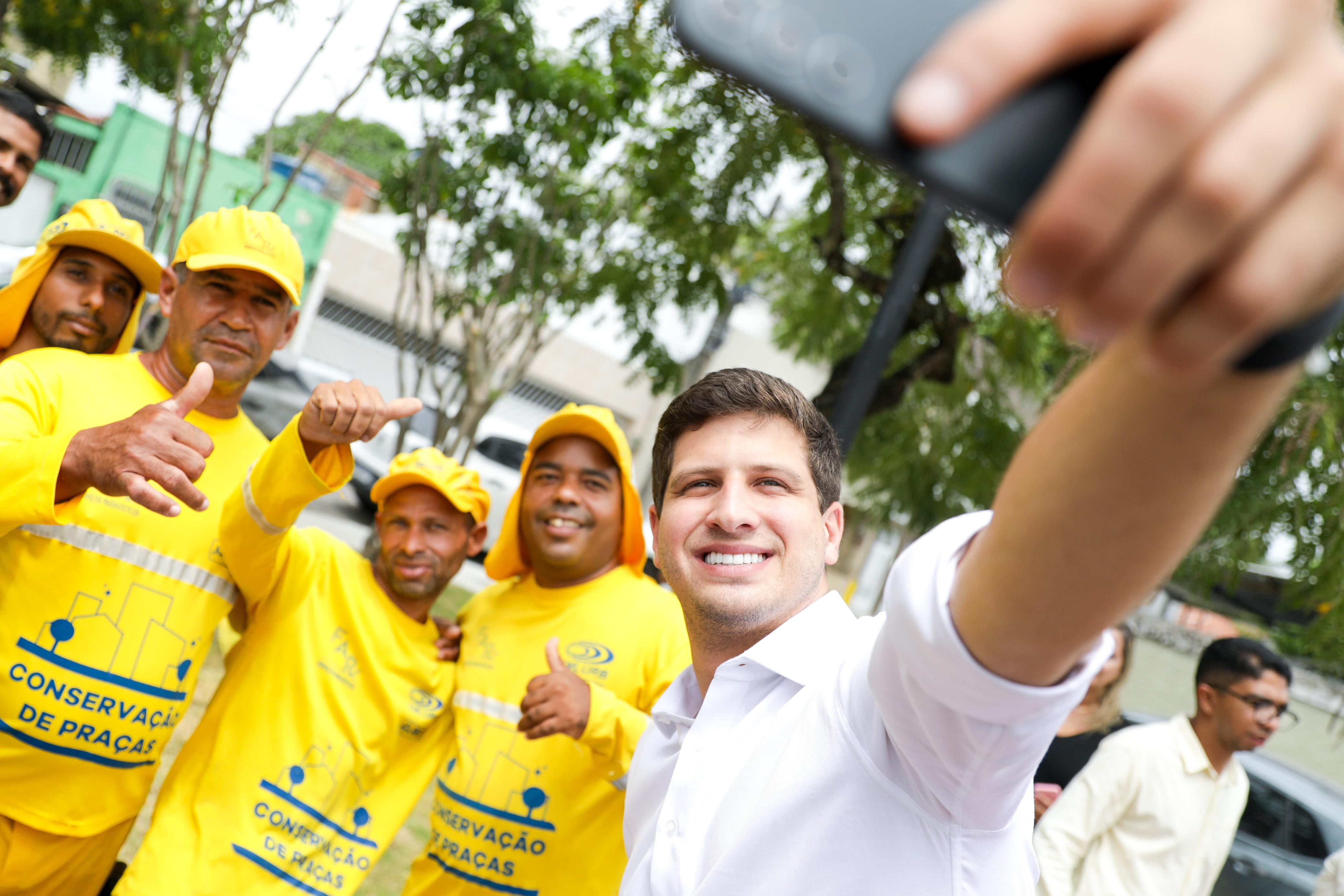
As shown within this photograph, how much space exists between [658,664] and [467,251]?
5.00 m

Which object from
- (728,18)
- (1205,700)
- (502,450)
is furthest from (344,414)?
(502,450)

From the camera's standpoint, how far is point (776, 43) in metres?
0.49

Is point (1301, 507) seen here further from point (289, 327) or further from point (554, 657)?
point (289, 327)

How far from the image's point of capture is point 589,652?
280 centimetres

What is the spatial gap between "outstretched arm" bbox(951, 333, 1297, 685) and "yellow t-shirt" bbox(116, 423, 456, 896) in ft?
6.16

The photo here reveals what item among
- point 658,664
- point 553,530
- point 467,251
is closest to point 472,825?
point 658,664

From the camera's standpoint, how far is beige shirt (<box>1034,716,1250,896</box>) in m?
3.37

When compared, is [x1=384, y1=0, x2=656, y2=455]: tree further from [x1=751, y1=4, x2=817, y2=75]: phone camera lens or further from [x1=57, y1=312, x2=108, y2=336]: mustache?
[x1=751, y1=4, x2=817, y2=75]: phone camera lens

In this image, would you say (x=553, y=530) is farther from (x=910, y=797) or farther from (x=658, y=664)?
(x=910, y=797)

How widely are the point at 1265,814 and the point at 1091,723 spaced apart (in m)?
3.21

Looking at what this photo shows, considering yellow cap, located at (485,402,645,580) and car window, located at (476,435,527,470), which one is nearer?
yellow cap, located at (485,402,645,580)

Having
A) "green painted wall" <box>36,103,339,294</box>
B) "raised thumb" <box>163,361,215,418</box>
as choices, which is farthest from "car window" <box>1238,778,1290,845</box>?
"green painted wall" <box>36,103,339,294</box>

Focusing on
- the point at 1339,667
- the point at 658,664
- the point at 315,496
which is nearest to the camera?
the point at 315,496

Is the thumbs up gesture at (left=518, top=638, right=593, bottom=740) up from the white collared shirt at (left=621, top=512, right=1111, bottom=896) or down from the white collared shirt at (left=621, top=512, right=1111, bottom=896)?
down
